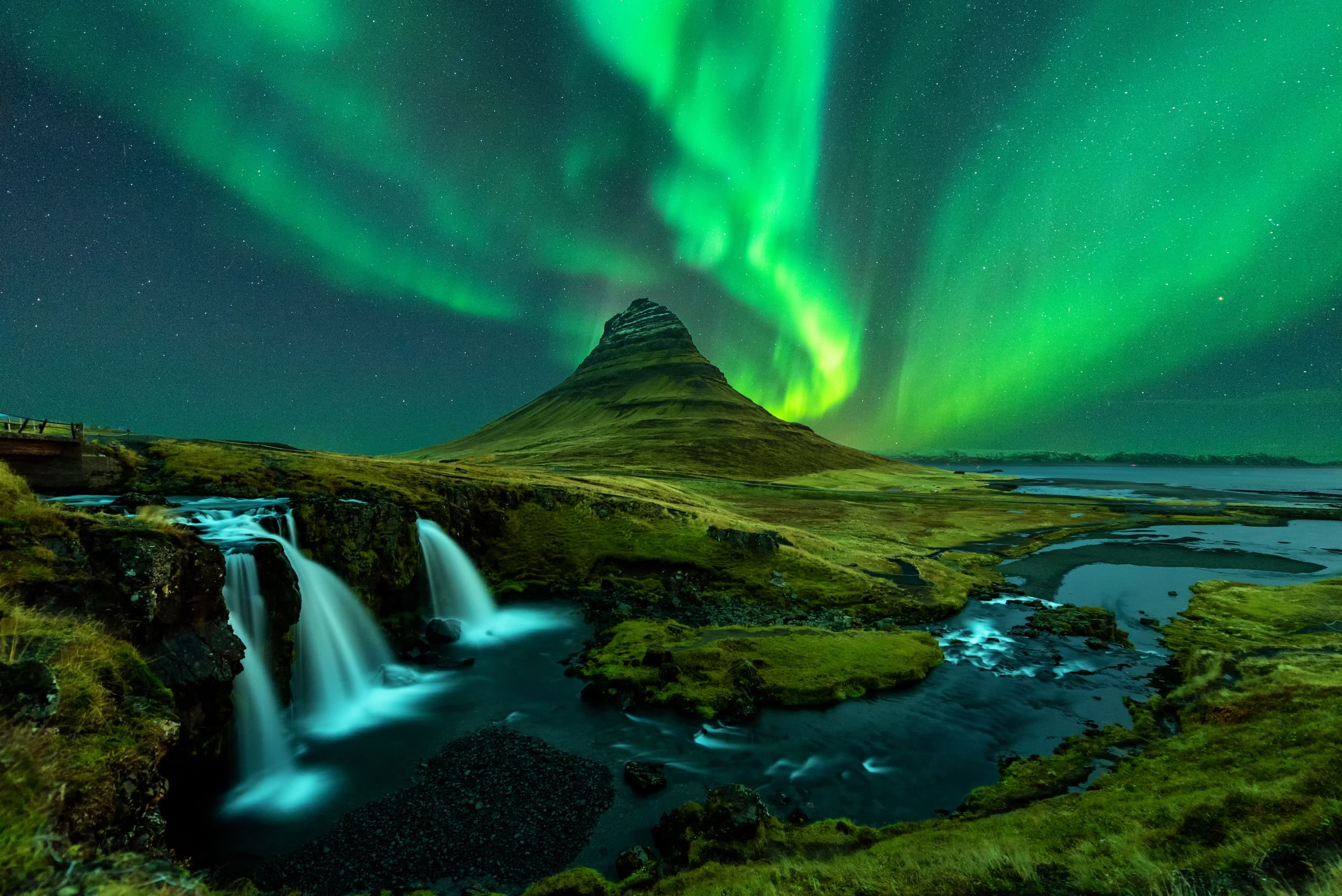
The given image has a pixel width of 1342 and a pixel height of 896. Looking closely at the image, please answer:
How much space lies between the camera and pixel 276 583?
73.5ft

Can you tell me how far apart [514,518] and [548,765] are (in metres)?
30.0

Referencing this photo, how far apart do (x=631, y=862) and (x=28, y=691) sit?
13.2m

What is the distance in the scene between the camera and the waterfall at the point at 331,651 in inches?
907

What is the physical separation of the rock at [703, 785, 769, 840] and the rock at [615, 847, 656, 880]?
187cm

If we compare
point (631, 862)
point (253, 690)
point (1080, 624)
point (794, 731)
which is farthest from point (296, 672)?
point (1080, 624)

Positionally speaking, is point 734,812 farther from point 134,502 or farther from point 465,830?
point 134,502

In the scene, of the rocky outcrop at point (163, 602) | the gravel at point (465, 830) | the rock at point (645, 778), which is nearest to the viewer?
the gravel at point (465, 830)

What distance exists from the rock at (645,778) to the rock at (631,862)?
3.32 m

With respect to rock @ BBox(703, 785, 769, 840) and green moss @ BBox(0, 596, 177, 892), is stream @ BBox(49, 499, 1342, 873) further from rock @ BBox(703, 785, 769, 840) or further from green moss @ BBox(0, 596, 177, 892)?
green moss @ BBox(0, 596, 177, 892)

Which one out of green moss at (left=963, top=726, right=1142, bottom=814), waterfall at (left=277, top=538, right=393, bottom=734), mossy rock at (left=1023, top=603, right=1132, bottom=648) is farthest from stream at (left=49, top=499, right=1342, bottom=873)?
waterfall at (left=277, top=538, right=393, bottom=734)

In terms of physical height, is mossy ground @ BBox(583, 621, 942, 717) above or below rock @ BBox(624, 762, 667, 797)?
above

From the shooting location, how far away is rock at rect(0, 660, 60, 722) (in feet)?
29.1

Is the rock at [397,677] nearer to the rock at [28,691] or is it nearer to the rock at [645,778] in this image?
the rock at [645,778]

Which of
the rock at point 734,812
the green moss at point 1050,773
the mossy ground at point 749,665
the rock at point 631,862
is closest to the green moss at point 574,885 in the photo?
the rock at point 631,862
